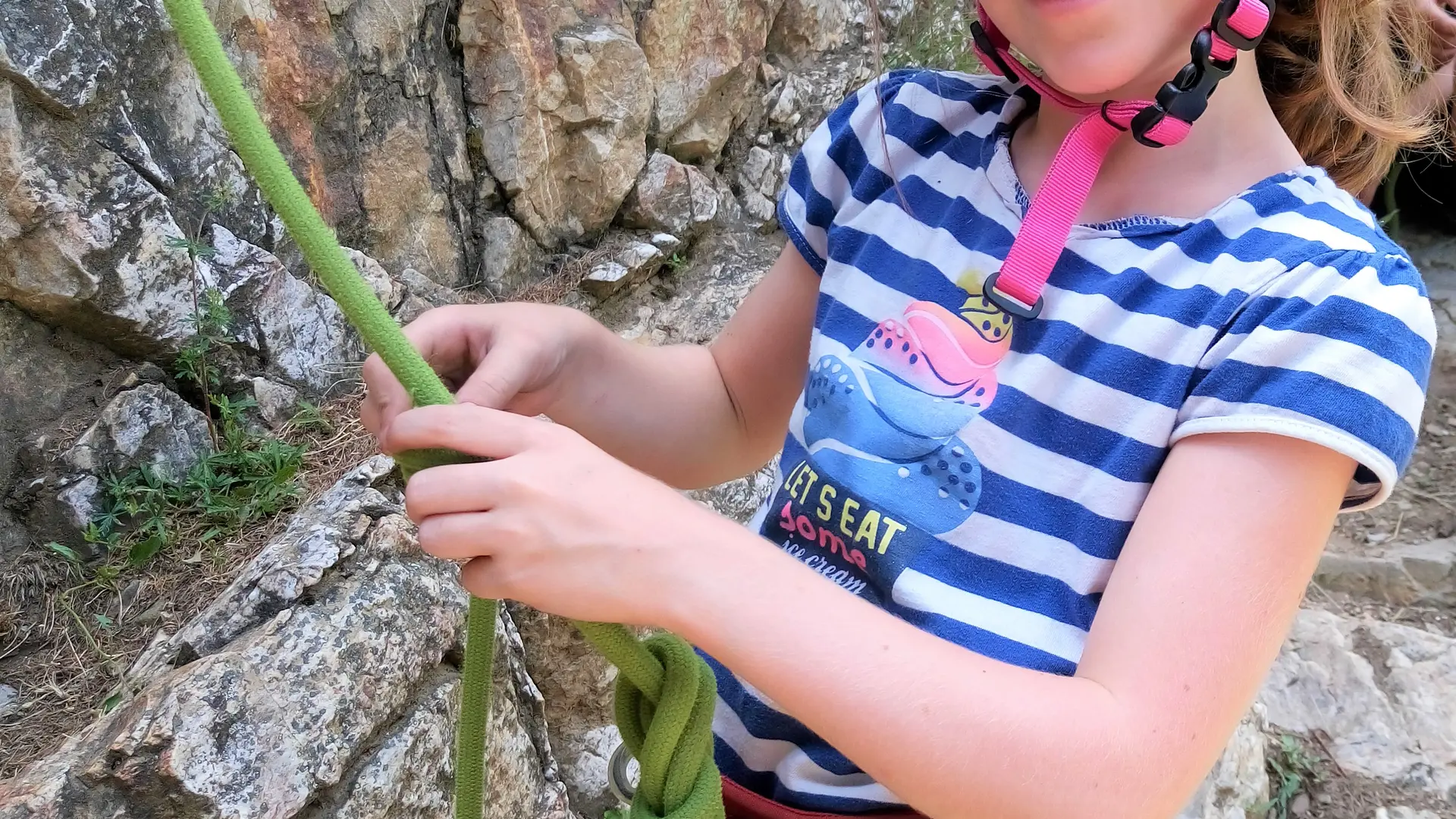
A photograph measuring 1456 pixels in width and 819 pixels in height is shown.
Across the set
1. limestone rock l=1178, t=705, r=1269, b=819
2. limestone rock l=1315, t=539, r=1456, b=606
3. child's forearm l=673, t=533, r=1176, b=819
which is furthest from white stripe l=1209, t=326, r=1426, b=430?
limestone rock l=1315, t=539, r=1456, b=606

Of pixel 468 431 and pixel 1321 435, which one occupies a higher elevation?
pixel 1321 435

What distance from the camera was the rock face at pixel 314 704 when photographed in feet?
2.89

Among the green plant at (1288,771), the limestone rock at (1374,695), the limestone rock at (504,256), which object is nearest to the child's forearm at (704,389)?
the limestone rock at (504,256)

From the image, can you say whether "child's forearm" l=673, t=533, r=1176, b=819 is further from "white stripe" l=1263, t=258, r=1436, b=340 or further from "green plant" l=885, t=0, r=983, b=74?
"green plant" l=885, t=0, r=983, b=74

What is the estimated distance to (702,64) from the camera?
7.55 ft

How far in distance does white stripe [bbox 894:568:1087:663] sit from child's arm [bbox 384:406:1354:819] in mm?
97

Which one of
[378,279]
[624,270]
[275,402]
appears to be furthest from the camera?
[624,270]

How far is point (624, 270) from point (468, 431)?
5.21 ft

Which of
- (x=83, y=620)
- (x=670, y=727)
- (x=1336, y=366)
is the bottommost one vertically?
(x=83, y=620)

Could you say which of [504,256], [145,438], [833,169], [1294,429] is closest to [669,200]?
[504,256]

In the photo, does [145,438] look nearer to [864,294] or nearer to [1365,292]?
[864,294]

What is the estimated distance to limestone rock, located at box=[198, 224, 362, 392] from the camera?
1404 millimetres

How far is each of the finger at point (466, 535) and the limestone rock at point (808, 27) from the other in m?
2.29

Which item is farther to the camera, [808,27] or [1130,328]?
[808,27]
